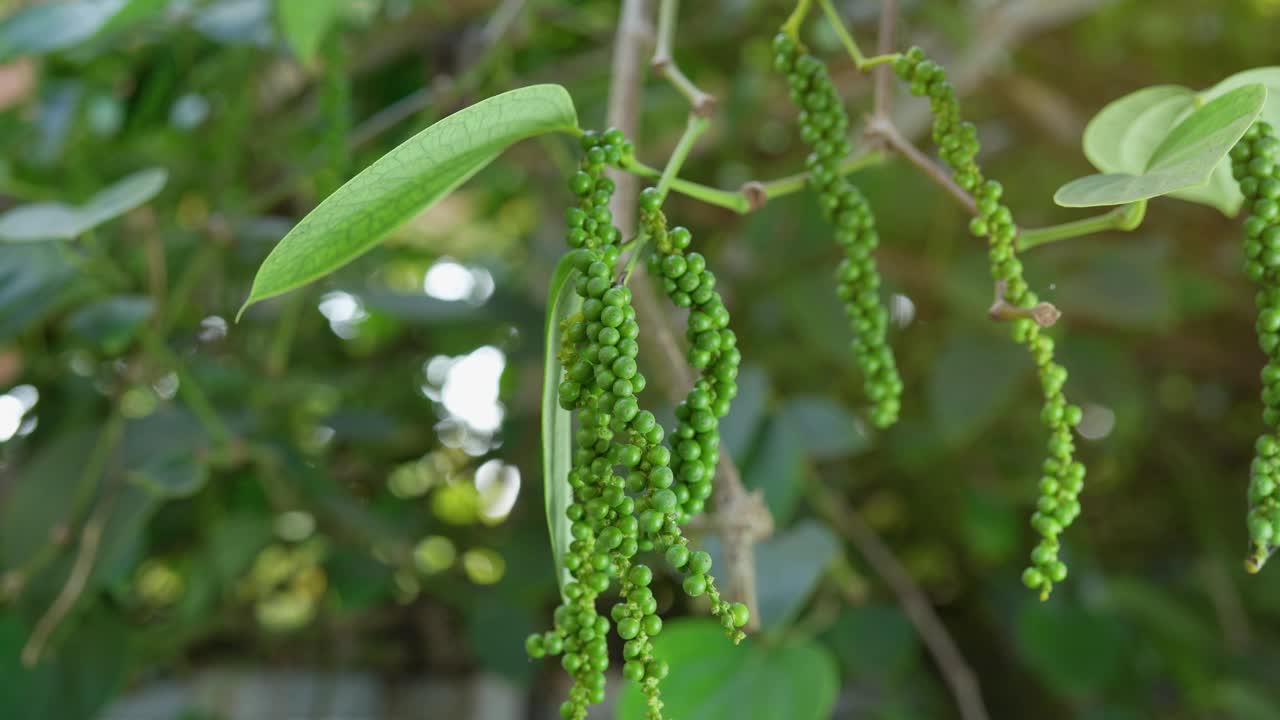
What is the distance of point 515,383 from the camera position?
102cm

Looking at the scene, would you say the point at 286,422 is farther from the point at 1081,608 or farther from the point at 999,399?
the point at 1081,608

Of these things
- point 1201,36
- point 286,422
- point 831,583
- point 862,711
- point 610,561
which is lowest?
point 862,711

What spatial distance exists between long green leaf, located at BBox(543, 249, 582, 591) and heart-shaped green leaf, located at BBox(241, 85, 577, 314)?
0.04m

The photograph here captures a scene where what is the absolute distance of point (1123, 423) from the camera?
3.52ft

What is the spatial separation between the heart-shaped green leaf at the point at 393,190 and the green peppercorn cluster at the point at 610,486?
3 centimetres

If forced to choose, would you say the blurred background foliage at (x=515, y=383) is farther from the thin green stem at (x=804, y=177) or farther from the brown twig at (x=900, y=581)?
the thin green stem at (x=804, y=177)

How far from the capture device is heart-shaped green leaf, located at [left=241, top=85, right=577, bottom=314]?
0.27 m

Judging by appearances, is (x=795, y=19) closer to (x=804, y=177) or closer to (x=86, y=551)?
(x=804, y=177)

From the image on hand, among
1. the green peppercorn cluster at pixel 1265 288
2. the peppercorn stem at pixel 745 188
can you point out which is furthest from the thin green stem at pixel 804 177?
the green peppercorn cluster at pixel 1265 288

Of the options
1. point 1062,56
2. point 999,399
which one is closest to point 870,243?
point 999,399

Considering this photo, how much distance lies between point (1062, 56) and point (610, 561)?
111 centimetres

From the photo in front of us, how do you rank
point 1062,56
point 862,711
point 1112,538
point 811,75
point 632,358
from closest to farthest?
point 632,358 < point 811,75 < point 862,711 < point 1062,56 < point 1112,538

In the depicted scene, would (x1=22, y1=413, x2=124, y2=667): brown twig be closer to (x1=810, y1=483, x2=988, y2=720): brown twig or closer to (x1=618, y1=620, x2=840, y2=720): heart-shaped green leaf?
(x1=618, y1=620, x2=840, y2=720): heart-shaped green leaf

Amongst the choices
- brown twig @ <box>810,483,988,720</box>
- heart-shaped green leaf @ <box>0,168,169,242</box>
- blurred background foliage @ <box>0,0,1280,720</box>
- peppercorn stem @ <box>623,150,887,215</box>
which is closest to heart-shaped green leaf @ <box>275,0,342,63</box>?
blurred background foliage @ <box>0,0,1280,720</box>
